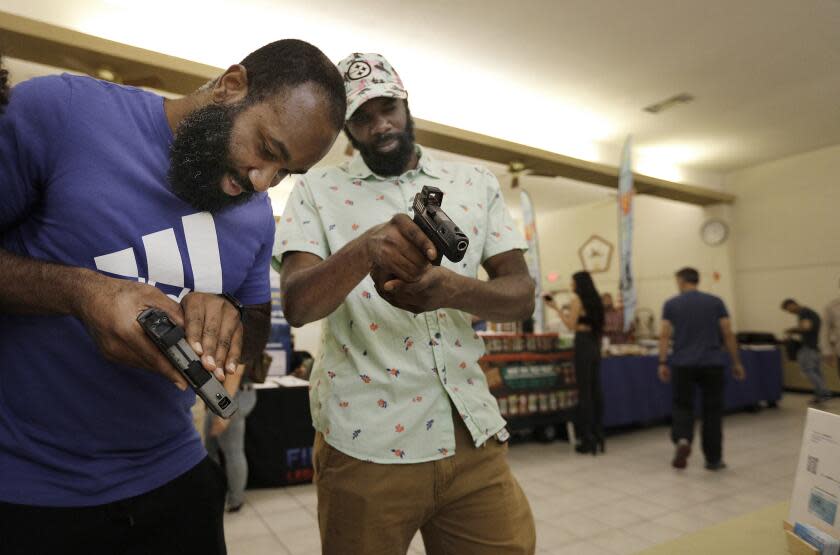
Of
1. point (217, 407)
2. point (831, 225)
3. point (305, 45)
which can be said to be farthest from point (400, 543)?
point (831, 225)

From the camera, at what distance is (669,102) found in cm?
Result: 611

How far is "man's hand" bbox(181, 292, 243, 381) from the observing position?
0.65 metres

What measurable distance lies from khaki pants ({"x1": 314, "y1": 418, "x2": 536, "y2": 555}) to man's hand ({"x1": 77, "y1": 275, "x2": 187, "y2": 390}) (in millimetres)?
500

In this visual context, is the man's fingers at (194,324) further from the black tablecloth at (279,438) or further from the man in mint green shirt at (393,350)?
the black tablecloth at (279,438)

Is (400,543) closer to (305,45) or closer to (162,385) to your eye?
(162,385)

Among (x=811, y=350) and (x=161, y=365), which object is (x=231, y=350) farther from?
(x=811, y=350)

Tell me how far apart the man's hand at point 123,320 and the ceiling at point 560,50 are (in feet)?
13.3

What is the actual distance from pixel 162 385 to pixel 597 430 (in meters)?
4.73

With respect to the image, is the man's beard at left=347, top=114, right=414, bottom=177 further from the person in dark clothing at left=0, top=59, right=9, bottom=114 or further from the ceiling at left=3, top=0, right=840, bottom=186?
the ceiling at left=3, top=0, right=840, bottom=186

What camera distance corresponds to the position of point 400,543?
101 centimetres

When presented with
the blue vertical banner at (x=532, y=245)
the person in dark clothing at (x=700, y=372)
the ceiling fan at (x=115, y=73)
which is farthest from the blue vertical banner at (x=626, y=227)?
the ceiling fan at (x=115, y=73)

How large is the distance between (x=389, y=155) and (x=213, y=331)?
636mm

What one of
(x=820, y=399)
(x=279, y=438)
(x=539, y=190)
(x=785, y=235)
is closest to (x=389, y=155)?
(x=279, y=438)

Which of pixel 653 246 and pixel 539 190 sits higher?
pixel 539 190
